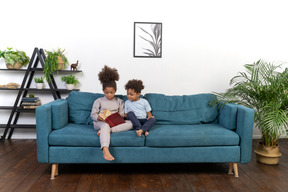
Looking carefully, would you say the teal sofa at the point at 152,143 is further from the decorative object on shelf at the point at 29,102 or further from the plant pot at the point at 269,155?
the decorative object on shelf at the point at 29,102

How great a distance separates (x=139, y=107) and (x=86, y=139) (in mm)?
759

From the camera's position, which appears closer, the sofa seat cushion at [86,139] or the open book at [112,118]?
the sofa seat cushion at [86,139]

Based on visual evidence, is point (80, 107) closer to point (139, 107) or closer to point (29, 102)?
point (139, 107)

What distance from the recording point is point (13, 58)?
362 centimetres

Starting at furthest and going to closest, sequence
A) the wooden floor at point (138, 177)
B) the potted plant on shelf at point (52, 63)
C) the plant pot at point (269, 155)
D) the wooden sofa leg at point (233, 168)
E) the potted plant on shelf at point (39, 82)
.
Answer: the potted plant on shelf at point (39, 82)
the potted plant on shelf at point (52, 63)
the plant pot at point (269, 155)
the wooden sofa leg at point (233, 168)
the wooden floor at point (138, 177)

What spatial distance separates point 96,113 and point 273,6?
3141mm

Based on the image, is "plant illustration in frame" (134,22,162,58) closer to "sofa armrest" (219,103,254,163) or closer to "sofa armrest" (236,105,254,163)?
"sofa armrest" (219,103,254,163)

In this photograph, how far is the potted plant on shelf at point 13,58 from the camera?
11.8 feet

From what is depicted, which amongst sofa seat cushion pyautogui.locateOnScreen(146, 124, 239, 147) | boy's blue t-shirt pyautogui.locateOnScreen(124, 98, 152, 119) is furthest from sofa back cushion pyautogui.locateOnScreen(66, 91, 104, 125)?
sofa seat cushion pyautogui.locateOnScreen(146, 124, 239, 147)

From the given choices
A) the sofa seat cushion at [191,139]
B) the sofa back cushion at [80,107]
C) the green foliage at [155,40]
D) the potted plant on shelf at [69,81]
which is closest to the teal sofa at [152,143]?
the sofa seat cushion at [191,139]

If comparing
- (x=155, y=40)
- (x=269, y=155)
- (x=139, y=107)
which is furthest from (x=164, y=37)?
(x=269, y=155)

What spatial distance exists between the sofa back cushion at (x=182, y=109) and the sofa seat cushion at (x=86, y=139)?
0.61 meters

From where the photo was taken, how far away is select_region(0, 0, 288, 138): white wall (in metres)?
3.83

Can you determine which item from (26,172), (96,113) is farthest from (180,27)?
(26,172)
